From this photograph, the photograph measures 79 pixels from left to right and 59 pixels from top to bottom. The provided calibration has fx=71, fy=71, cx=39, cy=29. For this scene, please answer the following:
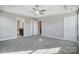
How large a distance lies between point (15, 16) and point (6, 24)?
1.29 metres

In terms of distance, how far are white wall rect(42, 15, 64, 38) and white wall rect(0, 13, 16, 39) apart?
3467 mm

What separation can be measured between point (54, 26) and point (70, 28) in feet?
6.25

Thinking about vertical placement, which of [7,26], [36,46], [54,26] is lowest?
[36,46]

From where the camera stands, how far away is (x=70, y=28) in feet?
17.8

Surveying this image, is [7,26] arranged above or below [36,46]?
above

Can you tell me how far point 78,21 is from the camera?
489 centimetres

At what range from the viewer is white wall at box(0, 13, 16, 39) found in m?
5.31

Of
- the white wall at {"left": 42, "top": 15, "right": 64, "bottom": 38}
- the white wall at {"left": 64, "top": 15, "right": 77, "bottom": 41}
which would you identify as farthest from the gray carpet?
the white wall at {"left": 42, "top": 15, "right": 64, "bottom": 38}

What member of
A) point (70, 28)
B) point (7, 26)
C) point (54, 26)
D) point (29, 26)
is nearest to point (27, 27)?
point (29, 26)

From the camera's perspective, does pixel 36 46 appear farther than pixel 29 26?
No

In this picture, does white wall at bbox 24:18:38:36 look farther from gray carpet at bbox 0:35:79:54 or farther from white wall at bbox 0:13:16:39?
gray carpet at bbox 0:35:79:54

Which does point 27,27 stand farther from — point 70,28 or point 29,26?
point 70,28
